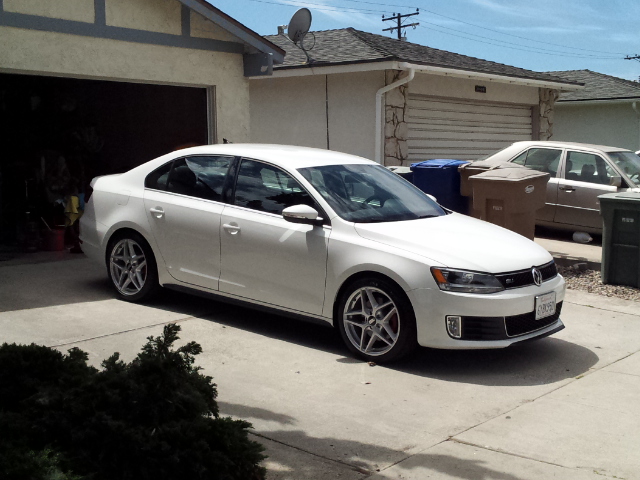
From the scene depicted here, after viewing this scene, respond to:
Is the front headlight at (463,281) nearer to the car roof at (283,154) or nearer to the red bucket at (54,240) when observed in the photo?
the car roof at (283,154)

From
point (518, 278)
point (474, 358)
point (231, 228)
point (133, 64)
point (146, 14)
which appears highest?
point (146, 14)

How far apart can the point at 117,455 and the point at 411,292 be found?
9.88 ft

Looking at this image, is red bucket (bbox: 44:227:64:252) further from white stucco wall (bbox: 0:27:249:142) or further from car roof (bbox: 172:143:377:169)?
car roof (bbox: 172:143:377:169)

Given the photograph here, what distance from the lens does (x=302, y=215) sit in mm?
6289

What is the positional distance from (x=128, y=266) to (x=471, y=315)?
11.7 ft

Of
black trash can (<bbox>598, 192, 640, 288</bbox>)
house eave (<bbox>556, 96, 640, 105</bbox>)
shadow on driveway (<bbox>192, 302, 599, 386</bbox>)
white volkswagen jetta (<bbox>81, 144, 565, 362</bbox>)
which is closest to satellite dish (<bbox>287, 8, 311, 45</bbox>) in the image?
black trash can (<bbox>598, 192, 640, 288</bbox>)

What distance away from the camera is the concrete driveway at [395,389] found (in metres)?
4.33

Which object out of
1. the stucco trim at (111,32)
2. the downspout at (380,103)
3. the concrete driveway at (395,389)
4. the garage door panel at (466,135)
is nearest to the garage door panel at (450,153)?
the garage door panel at (466,135)

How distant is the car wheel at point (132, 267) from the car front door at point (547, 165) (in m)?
7.54

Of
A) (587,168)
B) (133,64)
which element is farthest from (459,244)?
(587,168)

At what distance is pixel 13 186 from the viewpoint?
1298cm

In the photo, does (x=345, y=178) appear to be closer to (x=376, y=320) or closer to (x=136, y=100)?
(x=376, y=320)

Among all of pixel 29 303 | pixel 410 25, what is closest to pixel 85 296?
pixel 29 303

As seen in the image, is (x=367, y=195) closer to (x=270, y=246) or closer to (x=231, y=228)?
(x=270, y=246)
